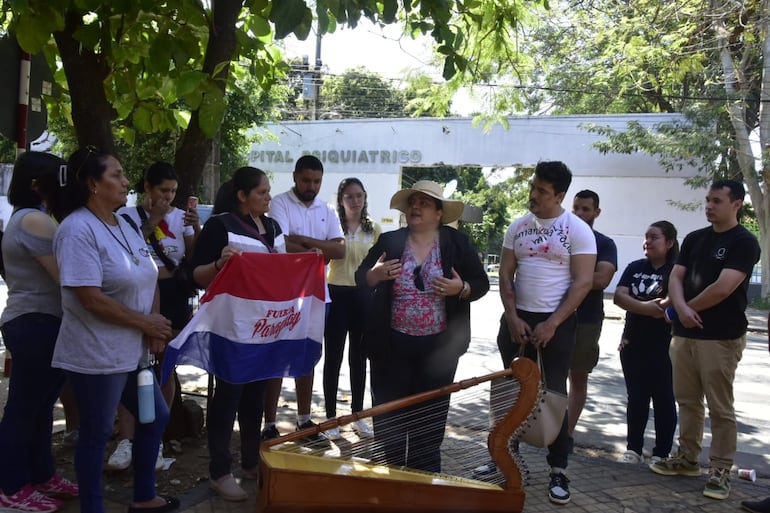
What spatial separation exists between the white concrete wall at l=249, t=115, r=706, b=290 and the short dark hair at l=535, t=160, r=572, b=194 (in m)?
17.2

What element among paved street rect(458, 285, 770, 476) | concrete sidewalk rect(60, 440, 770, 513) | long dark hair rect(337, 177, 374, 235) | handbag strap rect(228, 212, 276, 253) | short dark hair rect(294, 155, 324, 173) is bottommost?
paved street rect(458, 285, 770, 476)

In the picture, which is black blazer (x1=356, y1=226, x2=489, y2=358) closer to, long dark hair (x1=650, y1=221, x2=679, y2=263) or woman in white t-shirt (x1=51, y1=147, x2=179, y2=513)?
woman in white t-shirt (x1=51, y1=147, x2=179, y2=513)

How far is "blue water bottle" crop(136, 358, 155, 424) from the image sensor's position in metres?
3.44

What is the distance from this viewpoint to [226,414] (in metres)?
4.00

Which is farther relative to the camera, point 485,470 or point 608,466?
point 608,466

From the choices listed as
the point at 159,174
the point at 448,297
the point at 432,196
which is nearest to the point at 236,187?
the point at 159,174

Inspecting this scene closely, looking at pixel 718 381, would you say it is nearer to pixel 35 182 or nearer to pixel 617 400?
pixel 617 400

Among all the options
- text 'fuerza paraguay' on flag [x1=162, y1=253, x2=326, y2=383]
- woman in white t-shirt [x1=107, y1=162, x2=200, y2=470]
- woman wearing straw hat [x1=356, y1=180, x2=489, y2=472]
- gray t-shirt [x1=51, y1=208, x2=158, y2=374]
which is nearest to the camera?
gray t-shirt [x1=51, y1=208, x2=158, y2=374]

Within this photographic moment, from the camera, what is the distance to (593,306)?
5.19 metres

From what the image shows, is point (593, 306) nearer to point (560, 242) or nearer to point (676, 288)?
point (676, 288)

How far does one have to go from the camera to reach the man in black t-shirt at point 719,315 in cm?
452

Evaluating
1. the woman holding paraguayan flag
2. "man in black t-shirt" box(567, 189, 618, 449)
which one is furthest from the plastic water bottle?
"man in black t-shirt" box(567, 189, 618, 449)

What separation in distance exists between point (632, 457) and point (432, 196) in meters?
2.66

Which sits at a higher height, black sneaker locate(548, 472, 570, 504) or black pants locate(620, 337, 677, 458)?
black pants locate(620, 337, 677, 458)
